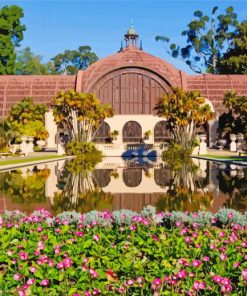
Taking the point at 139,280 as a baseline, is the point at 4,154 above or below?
above

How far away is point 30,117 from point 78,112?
1560cm

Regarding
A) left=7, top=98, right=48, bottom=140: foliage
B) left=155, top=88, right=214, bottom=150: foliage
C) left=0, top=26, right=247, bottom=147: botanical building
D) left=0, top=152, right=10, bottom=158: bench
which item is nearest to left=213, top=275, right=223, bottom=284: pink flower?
left=155, top=88, right=214, bottom=150: foliage

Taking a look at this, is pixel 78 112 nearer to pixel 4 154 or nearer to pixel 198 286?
pixel 4 154

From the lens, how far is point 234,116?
6544cm

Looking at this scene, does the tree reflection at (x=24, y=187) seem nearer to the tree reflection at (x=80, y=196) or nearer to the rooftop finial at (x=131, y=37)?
the tree reflection at (x=80, y=196)

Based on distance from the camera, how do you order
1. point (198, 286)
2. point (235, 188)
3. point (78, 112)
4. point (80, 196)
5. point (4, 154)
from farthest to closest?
point (78, 112)
point (4, 154)
point (235, 188)
point (80, 196)
point (198, 286)

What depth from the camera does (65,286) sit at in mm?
6469

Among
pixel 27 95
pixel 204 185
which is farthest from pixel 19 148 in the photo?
pixel 204 185

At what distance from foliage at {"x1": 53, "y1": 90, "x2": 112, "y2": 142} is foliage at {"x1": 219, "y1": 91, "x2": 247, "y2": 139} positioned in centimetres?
1623

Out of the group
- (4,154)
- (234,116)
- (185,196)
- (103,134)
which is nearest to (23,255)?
(185,196)

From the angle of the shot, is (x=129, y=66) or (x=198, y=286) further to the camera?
(x=129, y=66)

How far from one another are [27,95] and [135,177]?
46273 mm

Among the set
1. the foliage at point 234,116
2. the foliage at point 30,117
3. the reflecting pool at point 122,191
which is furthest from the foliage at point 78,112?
the reflecting pool at point 122,191

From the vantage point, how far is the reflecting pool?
593 inches
